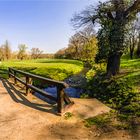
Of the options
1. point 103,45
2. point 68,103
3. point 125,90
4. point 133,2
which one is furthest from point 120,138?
point 133,2

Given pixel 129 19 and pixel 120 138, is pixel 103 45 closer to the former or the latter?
pixel 129 19

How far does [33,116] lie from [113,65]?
36.1ft

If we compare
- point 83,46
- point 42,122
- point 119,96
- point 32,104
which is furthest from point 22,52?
point 42,122

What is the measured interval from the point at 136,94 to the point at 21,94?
5.86 metres

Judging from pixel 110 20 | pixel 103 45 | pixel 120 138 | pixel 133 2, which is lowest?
pixel 120 138

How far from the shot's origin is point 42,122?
7.47 meters

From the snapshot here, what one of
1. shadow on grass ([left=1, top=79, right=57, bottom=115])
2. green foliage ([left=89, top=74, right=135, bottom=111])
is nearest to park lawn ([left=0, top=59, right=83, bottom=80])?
green foliage ([left=89, top=74, right=135, bottom=111])

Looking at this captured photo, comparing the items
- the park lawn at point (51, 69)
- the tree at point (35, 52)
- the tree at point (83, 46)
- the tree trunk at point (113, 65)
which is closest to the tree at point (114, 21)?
the tree trunk at point (113, 65)

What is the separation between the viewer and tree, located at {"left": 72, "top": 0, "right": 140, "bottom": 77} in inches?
669

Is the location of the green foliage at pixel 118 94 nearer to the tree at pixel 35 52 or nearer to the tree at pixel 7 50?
the tree at pixel 7 50

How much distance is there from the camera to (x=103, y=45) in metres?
18.0

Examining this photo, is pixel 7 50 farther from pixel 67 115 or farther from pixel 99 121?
pixel 99 121

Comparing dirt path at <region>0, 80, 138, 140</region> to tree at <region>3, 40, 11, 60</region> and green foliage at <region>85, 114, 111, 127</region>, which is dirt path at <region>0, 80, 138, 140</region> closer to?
green foliage at <region>85, 114, 111, 127</region>

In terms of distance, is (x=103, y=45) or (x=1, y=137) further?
(x=103, y=45)
